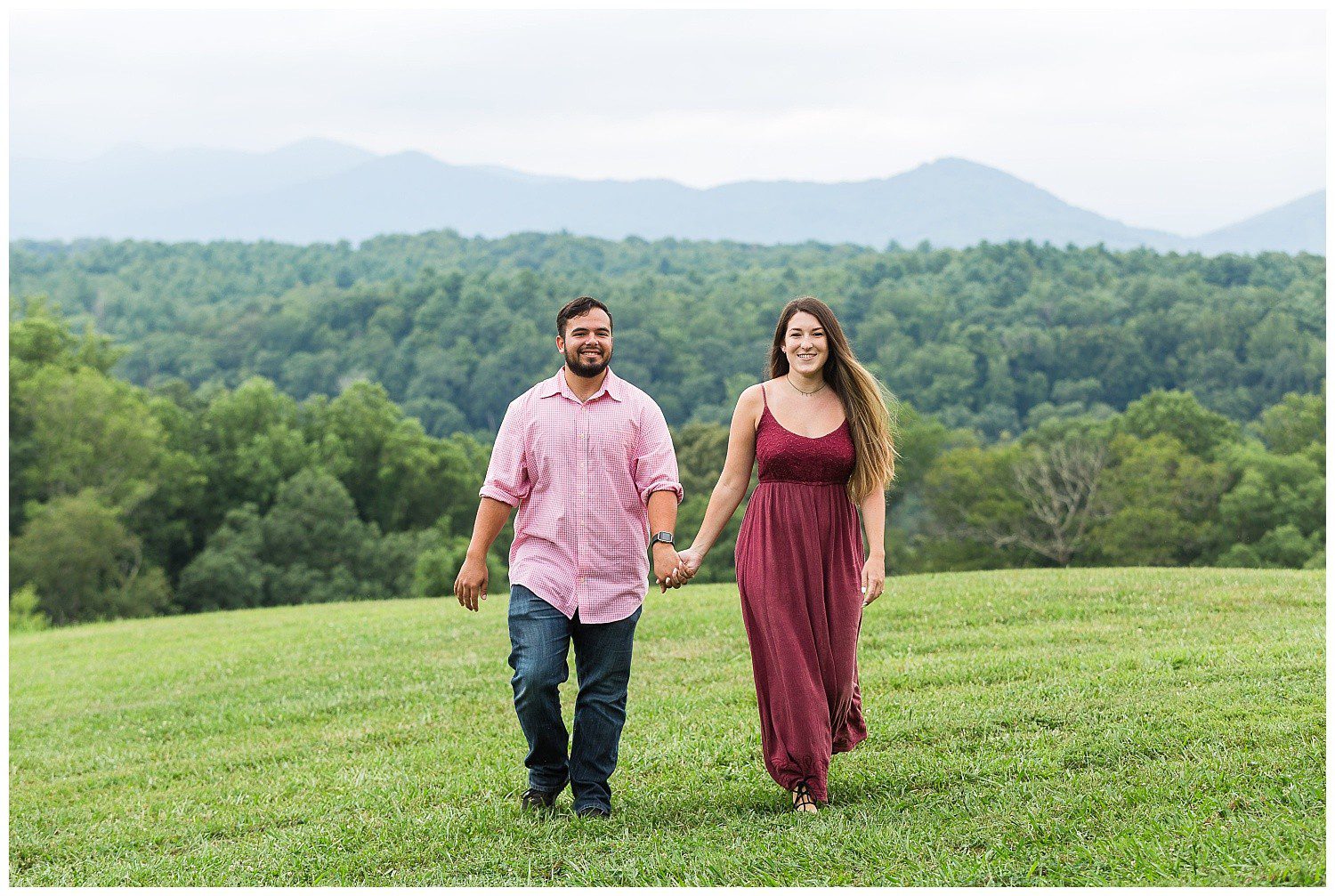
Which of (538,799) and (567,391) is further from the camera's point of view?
(538,799)

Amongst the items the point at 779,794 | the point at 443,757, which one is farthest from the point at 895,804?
the point at 443,757

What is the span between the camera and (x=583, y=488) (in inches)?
230

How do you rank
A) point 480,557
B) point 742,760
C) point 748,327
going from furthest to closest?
point 748,327 → point 742,760 → point 480,557

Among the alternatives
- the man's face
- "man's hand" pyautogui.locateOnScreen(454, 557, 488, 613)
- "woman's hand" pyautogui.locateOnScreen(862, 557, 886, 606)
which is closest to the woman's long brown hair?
"woman's hand" pyautogui.locateOnScreen(862, 557, 886, 606)

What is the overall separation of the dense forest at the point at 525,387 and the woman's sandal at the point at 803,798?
198 centimetres

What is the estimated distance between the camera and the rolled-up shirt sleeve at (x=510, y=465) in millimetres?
5906

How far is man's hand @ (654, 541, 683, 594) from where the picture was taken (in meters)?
5.86

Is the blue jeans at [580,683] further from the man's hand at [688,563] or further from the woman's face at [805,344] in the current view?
the woman's face at [805,344]

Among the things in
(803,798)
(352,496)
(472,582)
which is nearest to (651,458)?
(472,582)

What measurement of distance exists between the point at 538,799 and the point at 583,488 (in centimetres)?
162

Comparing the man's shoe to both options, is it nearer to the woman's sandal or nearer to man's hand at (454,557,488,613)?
man's hand at (454,557,488,613)

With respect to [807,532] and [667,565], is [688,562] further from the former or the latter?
[807,532]

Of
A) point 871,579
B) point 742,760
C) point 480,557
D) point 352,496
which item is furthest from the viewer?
point 352,496

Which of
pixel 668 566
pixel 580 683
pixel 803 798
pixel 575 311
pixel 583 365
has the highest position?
pixel 575 311
